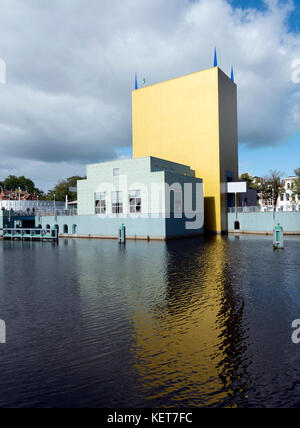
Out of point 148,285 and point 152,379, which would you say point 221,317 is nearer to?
point 152,379

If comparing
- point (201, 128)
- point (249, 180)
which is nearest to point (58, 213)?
point (201, 128)

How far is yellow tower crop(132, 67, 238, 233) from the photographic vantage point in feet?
166

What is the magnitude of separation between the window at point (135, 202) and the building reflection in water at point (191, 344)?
29451 millimetres

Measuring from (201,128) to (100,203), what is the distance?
21.3 meters

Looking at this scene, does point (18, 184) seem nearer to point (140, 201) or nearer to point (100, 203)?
point (100, 203)

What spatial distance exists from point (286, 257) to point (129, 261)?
1156 cm

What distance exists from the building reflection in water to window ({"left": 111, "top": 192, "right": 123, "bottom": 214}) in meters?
31.7

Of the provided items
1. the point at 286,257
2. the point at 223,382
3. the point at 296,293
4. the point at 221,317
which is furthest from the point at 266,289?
the point at 286,257

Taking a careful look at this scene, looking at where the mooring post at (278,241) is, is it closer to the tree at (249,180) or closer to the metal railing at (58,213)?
the metal railing at (58,213)

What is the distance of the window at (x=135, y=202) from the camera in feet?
142

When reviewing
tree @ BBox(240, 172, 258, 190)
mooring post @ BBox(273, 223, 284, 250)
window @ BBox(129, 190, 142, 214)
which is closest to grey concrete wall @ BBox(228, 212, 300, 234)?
window @ BBox(129, 190, 142, 214)

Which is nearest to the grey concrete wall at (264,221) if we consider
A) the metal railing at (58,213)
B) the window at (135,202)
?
the window at (135,202)

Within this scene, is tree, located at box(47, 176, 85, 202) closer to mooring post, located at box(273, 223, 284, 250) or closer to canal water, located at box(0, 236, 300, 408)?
mooring post, located at box(273, 223, 284, 250)

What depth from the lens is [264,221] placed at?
4894 cm
